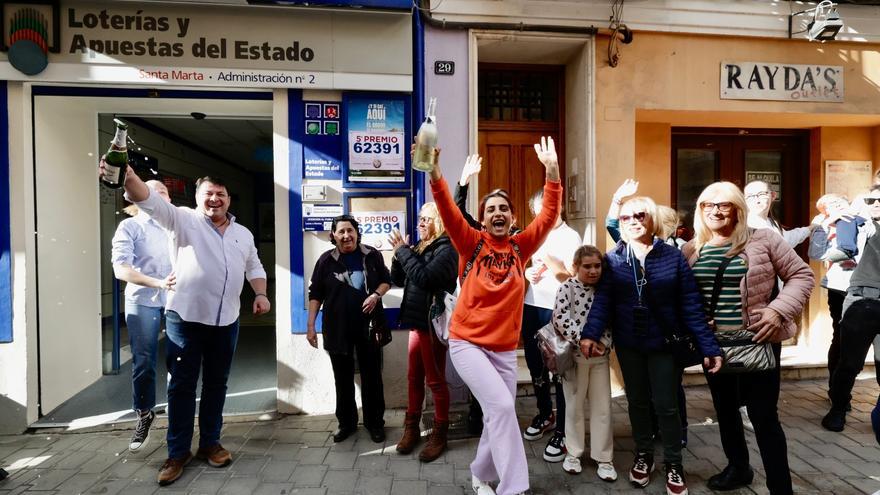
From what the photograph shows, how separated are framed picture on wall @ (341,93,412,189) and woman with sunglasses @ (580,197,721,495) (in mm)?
2240

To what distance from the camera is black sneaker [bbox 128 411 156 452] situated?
148 inches

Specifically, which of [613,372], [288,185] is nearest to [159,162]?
[288,185]

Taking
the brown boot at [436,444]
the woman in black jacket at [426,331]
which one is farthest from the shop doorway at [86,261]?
the brown boot at [436,444]

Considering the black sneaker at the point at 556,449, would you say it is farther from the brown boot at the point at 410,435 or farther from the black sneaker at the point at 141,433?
the black sneaker at the point at 141,433

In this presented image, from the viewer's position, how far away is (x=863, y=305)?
144 inches

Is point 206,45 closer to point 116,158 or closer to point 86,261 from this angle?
point 116,158

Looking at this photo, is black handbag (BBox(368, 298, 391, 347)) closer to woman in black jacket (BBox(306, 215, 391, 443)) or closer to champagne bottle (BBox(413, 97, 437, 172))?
woman in black jacket (BBox(306, 215, 391, 443))

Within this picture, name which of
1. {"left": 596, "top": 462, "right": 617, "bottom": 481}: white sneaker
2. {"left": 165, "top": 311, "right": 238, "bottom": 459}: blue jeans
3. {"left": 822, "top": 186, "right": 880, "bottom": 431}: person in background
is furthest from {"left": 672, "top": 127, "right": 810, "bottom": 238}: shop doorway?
{"left": 165, "top": 311, "right": 238, "bottom": 459}: blue jeans

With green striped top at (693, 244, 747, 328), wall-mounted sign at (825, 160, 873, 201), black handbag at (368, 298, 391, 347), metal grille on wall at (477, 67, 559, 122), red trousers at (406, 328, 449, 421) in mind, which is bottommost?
red trousers at (406, 328, 449, 421)

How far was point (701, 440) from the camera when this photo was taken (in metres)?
3.84

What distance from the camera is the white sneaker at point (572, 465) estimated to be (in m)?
3.26

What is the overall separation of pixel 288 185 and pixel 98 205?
2.33 metres

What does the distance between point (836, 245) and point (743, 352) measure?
6.29ft

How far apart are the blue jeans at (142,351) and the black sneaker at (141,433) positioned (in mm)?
72
